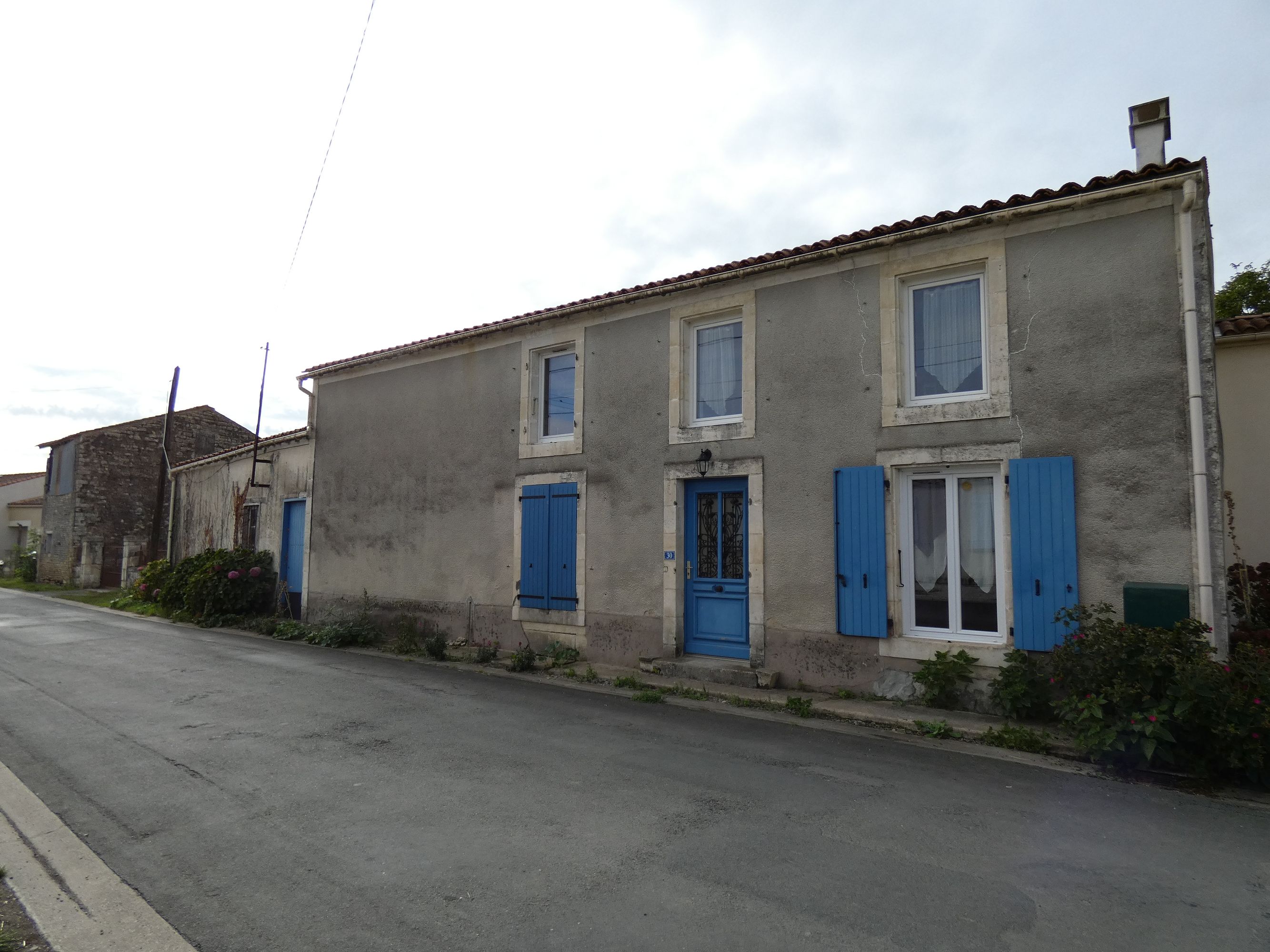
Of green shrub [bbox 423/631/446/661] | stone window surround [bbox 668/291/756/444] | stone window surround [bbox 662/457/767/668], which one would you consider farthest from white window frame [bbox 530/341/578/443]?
green shrub [bbox 423/631/446/661]

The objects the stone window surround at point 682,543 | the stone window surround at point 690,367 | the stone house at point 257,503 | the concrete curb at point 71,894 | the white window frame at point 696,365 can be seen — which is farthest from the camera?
the stone house at point 257,503

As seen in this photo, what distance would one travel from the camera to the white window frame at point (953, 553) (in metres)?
6.92

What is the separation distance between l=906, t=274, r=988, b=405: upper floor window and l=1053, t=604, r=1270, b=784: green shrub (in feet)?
8.51

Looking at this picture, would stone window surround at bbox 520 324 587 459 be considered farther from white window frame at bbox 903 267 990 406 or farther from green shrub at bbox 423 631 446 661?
white window frame at bbox 903 267 990 406

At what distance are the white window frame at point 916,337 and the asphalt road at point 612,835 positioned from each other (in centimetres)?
343

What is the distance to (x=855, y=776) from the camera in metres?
5.09

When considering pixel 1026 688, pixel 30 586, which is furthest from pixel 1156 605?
pixel 30 586

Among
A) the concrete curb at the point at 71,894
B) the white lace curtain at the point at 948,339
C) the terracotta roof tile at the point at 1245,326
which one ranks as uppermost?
the terracotta roof tile at the point at 1245,326

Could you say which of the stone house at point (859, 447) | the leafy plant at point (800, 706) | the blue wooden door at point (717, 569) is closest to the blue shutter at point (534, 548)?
the stone house at point (859, 447)

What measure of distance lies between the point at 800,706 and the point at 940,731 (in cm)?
134

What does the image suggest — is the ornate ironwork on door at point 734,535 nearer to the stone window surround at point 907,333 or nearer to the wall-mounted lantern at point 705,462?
the wall-mounted lantern at point 705,462

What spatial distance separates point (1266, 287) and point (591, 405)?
43.0 feet

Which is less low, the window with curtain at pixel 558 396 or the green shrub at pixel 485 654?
the window with curtain at pixel 558 396

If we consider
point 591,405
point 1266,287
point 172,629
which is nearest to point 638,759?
point 591,405
